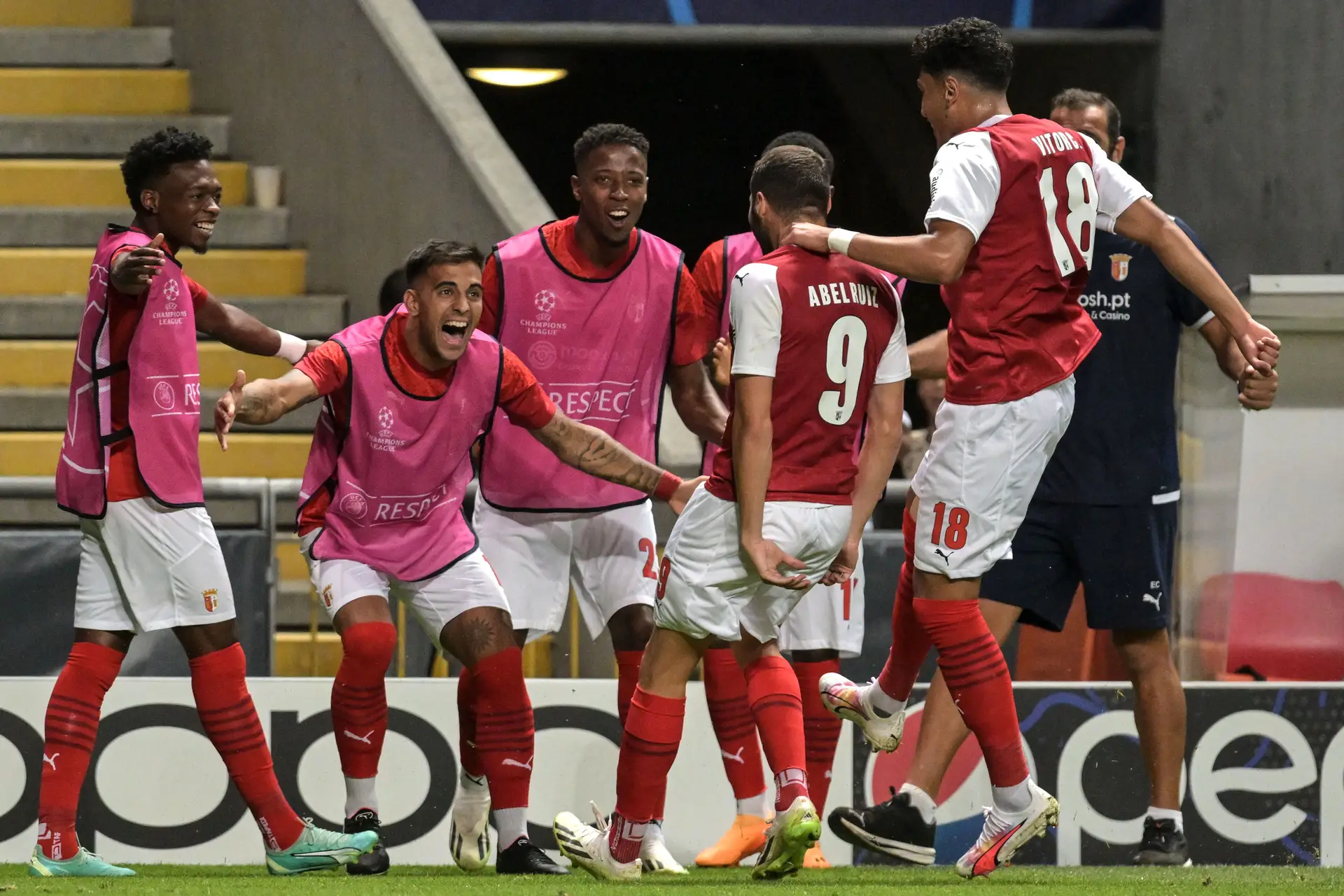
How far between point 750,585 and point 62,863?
228cm

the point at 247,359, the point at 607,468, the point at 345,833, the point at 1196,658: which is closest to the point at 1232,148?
the point at 1196,658

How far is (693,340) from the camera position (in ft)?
22.8

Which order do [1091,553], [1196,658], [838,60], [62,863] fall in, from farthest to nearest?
[838,60] → [1196,658] → [1091,553] → [62,863]

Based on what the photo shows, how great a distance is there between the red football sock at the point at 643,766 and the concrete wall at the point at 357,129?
4.30 m

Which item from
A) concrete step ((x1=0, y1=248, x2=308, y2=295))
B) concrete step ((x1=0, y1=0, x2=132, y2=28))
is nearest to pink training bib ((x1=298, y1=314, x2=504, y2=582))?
concrete step ((x1=0, y1=248, x2=308, y2=295))

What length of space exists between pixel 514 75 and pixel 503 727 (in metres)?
8.28

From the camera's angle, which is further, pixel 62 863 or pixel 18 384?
pixel 18 384

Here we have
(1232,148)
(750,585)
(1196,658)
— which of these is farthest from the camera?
(1232,148)

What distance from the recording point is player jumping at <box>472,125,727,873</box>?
6.79m

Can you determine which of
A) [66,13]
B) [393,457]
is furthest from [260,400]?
[66,13]

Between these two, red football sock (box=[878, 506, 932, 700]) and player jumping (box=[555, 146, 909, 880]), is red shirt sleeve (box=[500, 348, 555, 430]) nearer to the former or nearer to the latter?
player jumping (box=[555, 146, 909, 880])

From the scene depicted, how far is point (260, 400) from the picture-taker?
231 inches

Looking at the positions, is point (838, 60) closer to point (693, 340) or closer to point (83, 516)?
point (693, 340)

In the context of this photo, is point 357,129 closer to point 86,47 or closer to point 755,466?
point 86,47
